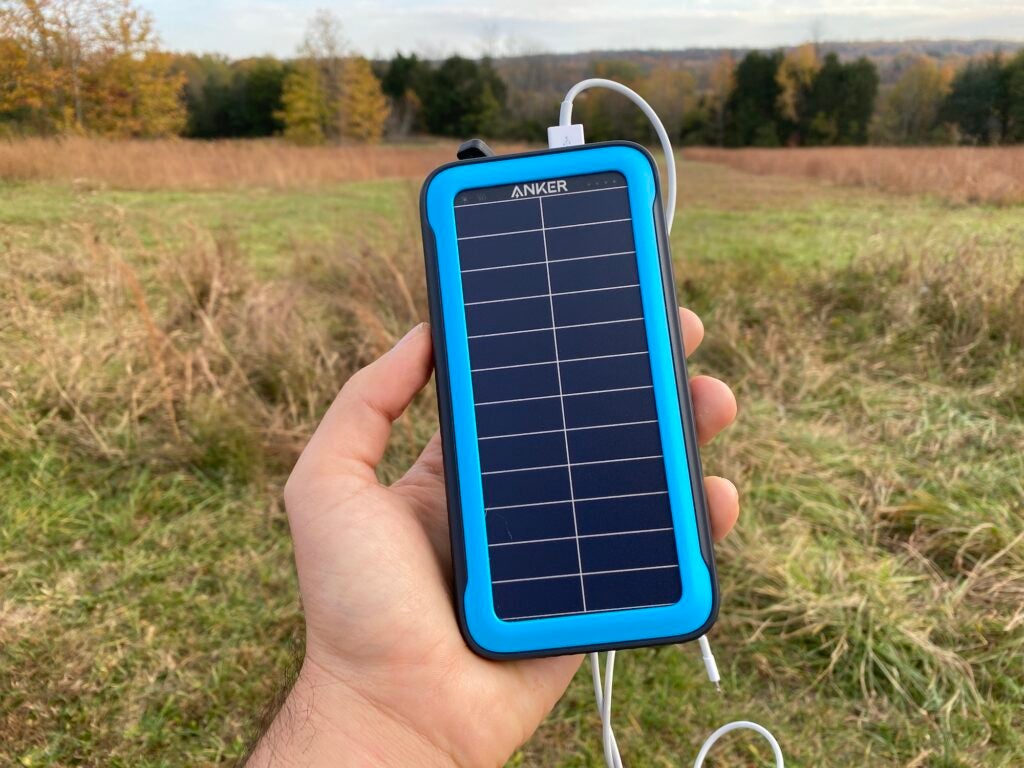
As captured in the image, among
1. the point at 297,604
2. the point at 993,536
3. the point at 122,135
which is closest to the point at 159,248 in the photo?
the point at 122,135

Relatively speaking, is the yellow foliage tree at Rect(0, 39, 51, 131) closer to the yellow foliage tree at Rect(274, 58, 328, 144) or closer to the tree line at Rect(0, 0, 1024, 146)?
the tree line at Rect(0, 0, 1024, 146)

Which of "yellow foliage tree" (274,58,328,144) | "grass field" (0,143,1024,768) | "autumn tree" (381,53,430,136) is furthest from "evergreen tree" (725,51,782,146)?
"yellow foliage tree" (274,58,328,144)

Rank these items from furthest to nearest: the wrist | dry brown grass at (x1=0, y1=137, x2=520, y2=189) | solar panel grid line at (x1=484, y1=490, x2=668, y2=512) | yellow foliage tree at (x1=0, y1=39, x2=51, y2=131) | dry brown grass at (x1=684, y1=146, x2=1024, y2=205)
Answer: dry brown grass at (x1=684, y1=146, x2=1024, y2=205), dry brown grass at (x1=0, y1=137, x2=520, y2=189), yellow foliage tree at (x1=0, y1=39, x2=51, y2=131), solar panel grid line at (x1=484, y1=490, x2=668, y2=512), the wrist

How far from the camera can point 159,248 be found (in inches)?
167

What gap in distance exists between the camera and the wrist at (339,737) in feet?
3.82

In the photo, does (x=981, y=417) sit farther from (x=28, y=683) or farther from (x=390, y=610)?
(x=28, y=683)

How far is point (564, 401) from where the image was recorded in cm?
130

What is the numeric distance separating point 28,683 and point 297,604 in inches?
30.9

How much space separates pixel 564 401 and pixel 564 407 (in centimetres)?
1

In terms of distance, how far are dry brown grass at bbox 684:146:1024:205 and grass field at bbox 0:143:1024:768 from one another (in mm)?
172

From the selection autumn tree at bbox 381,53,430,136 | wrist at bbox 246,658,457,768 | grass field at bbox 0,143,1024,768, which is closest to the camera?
wrist at bbox 246,658,457,768

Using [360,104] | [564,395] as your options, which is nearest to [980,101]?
[564,395]

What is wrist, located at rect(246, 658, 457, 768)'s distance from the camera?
117 cm

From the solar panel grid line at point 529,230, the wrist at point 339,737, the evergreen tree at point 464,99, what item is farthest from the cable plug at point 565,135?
the evergreen tree at point 464,99
